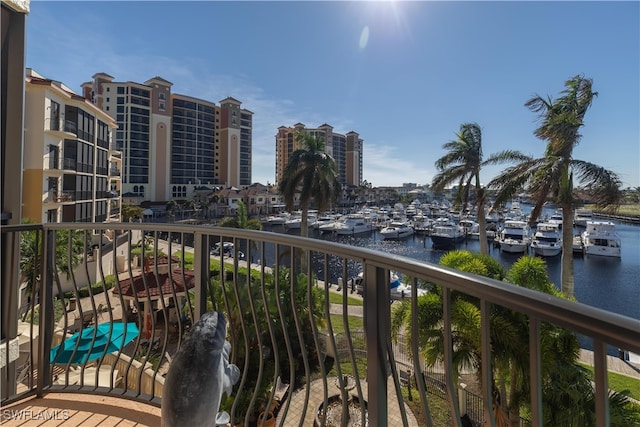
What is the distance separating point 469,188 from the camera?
56.3 feet

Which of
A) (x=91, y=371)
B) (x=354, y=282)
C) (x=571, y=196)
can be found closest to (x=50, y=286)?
(x=91, y=371)

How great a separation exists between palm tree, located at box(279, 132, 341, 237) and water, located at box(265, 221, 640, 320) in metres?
3.50

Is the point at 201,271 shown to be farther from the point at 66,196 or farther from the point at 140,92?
the point at 140,92

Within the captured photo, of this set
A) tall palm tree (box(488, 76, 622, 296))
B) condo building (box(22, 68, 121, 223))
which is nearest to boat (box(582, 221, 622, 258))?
tall palm tree (box(488, 76, 622, 296))

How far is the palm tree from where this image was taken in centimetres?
1892

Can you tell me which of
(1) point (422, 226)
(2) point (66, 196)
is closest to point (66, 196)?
(2) point (66, 196)

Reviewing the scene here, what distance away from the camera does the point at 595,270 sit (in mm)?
25594

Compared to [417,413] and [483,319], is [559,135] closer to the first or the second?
[417,413]

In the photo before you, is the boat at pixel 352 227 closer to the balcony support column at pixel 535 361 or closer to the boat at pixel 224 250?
the boat at pixel 224 250

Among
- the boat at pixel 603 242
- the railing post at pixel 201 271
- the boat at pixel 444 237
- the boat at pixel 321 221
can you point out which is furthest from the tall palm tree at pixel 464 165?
the boat at pixel 321 221

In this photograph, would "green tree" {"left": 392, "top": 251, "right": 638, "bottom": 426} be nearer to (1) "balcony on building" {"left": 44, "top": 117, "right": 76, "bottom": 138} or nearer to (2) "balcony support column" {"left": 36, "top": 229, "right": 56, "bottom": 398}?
(2) "balcony support column" {"left": 36, "top": 229, "right": 56, "bottom": 398}

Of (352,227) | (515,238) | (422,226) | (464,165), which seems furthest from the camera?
(422,226)

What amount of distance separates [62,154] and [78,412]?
2370 cm

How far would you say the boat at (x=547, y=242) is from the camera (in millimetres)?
29422
